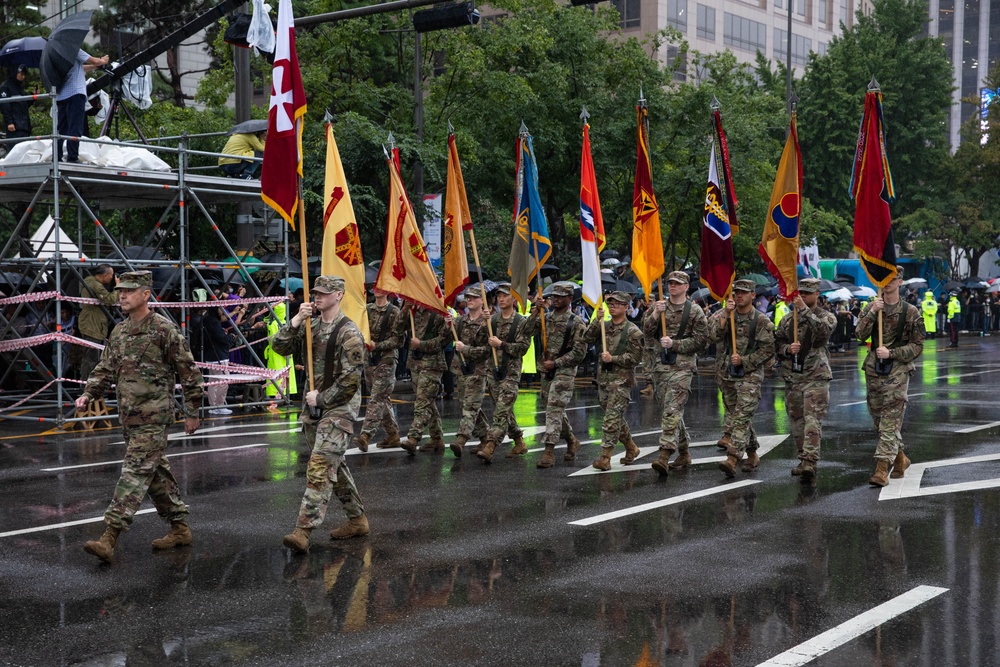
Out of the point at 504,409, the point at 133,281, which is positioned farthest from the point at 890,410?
the point at 133,281

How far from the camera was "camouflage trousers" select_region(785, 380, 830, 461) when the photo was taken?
36.7ft

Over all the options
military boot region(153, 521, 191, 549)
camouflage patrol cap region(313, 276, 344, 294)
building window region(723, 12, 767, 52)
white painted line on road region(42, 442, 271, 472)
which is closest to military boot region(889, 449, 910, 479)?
camouflage patrol cap region(313, 276, 344, 294)

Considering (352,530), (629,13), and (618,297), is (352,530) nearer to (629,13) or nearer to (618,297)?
(618,297)

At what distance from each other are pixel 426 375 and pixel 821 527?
5.52 meters

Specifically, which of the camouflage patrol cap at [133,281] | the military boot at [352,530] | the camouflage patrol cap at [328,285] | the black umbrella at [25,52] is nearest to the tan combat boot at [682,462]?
the military boot at [352,530]

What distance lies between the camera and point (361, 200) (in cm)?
2284

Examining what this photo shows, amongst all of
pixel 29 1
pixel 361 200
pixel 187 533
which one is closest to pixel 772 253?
pixel 187 533

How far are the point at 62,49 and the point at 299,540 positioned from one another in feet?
32.6

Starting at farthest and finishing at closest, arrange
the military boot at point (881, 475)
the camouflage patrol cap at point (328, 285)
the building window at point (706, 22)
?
the building window at point (706, 22) < the military boot at point (881, 475) < the camouflage patrol cap at point (328, 285)

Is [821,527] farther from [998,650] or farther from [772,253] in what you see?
[772,253]

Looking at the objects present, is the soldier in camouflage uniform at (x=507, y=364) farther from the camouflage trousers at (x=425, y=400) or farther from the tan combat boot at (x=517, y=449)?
the camouflage trousers at (x=425, y=400)

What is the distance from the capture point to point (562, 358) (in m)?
12.5

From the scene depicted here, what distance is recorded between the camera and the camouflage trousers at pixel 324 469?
825 cm

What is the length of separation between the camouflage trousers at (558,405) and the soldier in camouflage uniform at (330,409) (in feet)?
12.2
